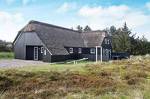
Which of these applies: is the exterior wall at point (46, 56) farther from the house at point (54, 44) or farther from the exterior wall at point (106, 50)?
the exterior wall at point (106, 50)

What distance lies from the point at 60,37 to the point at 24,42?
6897mm

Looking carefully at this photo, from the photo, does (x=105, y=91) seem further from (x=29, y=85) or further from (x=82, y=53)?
(x=82, y=53)

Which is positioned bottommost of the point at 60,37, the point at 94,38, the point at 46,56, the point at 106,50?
the point at 46,56

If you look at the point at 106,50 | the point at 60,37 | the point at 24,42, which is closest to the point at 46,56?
the point at 24,42

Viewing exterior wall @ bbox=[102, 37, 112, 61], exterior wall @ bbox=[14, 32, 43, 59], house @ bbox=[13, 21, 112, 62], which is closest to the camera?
house @ bbox=[13, 21, 112, 62]

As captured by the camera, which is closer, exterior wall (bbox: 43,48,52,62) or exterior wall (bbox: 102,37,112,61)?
exterior wall (bbox: 43,48,52,62)

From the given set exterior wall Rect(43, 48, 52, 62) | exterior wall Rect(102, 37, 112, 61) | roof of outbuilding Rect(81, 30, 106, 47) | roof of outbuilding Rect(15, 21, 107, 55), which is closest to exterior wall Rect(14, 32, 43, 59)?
roof of outbuilding Rect(15, 21, 107, 55)

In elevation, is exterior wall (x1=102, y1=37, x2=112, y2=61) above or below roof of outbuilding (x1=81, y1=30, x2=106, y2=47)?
below

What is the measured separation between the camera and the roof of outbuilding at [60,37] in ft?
135

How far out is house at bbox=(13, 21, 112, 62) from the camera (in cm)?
4044

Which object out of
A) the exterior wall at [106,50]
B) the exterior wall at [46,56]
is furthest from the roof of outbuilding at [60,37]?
the exterior wall at [106,50]

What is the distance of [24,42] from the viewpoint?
43344 mm

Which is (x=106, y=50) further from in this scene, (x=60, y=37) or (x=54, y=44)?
(x=54, y=44)

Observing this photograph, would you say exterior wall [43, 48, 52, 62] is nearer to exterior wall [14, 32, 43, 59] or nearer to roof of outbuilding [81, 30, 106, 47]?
exterior wall [14, 32, 43, 59]
